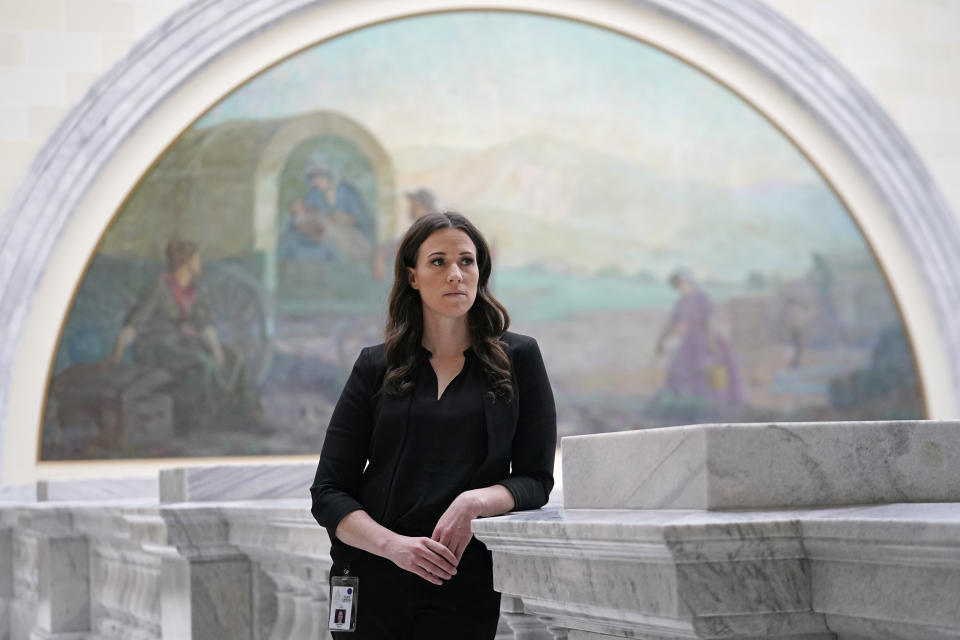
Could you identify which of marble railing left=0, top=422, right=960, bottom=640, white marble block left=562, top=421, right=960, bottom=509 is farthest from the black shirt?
white marble block left=562, top=421, right=960, bottom=509

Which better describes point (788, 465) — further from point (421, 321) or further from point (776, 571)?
point (421, 321)

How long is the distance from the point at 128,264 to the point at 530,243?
12.8ft

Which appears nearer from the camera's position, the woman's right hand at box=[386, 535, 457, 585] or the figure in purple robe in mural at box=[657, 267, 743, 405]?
the woman's right hand at box=[386, 535, 457, 585]

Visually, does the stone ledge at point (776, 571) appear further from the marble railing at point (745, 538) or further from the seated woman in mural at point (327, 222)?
the seated woman in mural at point (327, 222)

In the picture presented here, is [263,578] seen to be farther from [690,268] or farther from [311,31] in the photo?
[690,268]

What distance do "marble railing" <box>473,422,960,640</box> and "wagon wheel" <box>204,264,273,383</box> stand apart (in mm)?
9106

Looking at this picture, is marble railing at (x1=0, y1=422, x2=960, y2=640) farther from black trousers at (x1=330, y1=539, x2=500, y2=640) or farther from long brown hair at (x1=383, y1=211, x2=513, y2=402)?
long brown hair at (x1=383, y1=211, x2=513, y2=402)

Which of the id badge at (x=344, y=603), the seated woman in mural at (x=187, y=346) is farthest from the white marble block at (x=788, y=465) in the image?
the seated woman in mural at (x=187, y=346)

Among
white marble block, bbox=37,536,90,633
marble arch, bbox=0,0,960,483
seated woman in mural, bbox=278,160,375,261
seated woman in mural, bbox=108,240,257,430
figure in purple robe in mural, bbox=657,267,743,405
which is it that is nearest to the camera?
white marble block, bbox=37,536,90,633

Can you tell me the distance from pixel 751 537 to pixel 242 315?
9.81 metres

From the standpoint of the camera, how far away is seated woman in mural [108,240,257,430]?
1098 centimetres

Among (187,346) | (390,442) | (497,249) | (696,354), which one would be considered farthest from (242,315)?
(390,442)

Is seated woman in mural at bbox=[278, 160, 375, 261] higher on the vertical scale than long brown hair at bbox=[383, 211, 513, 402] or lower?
higher

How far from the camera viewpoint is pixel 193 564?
442cm
